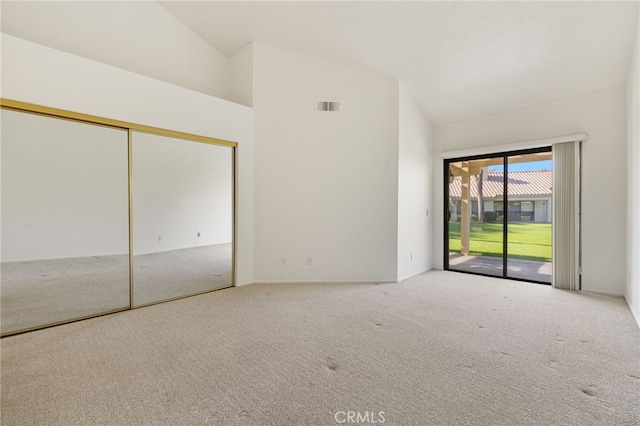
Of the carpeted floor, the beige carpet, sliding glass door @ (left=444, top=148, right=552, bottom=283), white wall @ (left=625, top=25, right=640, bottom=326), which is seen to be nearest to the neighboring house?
sliding glass door @ (left=444, top=148, right=552, bottom=283)

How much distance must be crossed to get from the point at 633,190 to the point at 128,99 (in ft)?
19.4

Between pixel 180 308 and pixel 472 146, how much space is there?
539 centimetres

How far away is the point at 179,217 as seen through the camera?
402cm

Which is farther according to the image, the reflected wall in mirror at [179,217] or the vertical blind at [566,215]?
the vertical blind at [566,215]

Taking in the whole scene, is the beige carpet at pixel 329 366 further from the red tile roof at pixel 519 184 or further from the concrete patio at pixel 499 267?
the red tile roof at pixel 519 184

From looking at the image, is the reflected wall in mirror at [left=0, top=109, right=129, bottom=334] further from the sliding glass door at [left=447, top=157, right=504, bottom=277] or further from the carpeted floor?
the sliding glass door at [left=447, top=157, right=504, bottom=277]

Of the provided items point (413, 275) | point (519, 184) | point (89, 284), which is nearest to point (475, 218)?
point (519, 184)

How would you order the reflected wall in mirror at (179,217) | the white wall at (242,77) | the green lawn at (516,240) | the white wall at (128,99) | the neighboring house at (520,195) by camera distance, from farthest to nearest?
the green lawn at (516,240) → the neighboring house at (520,195) → the white wall at (242,77) → the reflected wall in mirror at (179,217) → the white wall at (128,99)

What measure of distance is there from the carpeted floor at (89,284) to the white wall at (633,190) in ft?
16.7

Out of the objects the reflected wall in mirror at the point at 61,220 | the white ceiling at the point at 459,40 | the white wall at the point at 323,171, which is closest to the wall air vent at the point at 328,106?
the white wall at the point at 323,171

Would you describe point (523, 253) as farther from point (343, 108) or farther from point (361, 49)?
point (361, 49)

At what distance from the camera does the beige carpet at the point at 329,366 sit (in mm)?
1704

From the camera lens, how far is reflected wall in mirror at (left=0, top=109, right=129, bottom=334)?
2828mm

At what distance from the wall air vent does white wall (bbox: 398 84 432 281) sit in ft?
3.40
